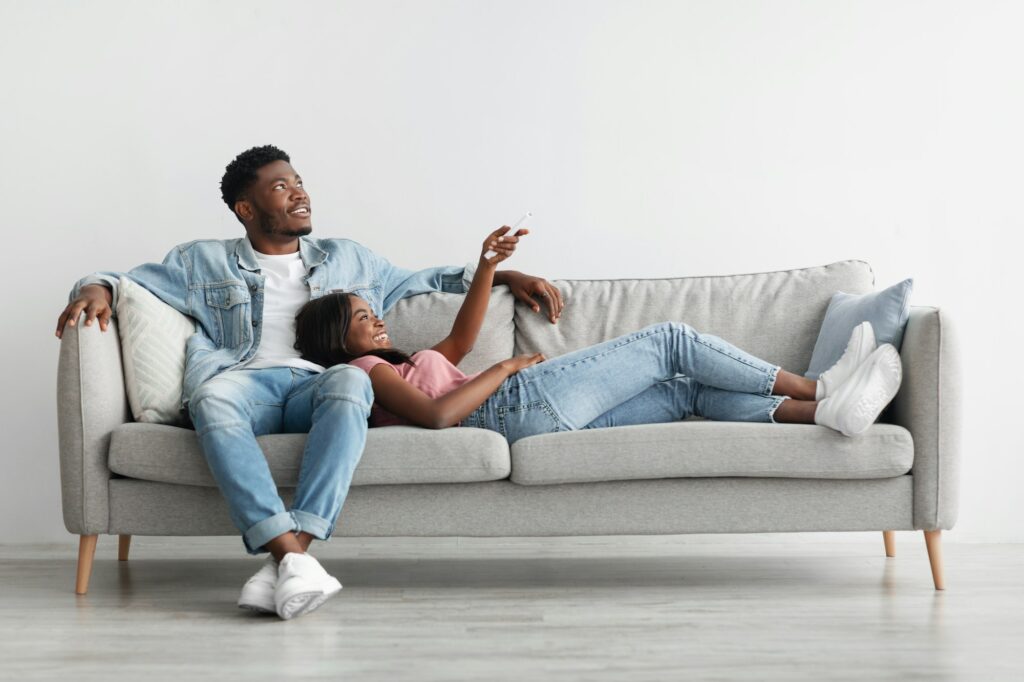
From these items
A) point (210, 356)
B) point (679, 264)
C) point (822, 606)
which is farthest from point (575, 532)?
point (679, 264)

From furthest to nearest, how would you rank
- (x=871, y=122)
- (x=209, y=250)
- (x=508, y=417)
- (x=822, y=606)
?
(x=871, y=122)
(x=209, y=250)
(x=508, y=417)
(x=822, y=606)

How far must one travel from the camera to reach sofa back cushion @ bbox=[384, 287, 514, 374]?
3.01 metres

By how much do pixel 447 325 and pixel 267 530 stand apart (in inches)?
37.8

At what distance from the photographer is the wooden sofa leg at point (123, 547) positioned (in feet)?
10.3

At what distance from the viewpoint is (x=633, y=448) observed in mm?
2461

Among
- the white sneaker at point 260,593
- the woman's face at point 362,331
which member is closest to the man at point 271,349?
the white sneaker at point 260,593

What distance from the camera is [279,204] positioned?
3.02 meters

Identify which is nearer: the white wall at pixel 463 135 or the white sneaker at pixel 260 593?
the white sneaker at pixel 260 593

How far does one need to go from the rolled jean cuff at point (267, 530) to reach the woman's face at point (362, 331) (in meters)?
0.57

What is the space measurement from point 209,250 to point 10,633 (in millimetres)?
1184

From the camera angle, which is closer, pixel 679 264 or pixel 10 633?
pixel 10 633

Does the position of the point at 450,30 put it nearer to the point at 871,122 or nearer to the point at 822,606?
the point at 871,122

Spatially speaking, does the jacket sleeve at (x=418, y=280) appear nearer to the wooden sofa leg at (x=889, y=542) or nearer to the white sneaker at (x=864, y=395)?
the white sneaker at (x=864, y=395)

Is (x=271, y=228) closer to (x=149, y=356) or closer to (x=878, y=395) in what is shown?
(x=149, y=356)
